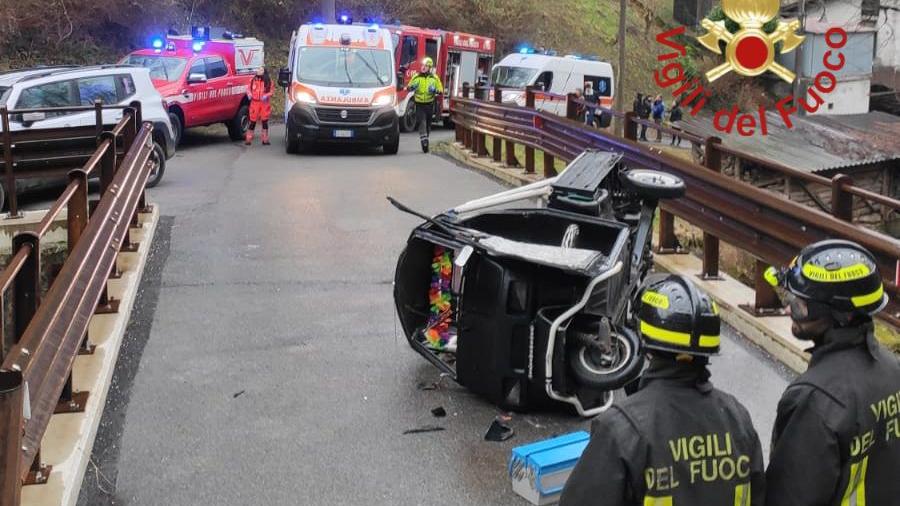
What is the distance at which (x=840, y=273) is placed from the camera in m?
2.92

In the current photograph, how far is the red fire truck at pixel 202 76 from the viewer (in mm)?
20156

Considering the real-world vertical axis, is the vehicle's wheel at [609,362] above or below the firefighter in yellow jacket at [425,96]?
below

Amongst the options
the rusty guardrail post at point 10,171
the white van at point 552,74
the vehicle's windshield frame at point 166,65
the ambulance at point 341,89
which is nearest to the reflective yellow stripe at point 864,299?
the rusty guardrail post at point 10,171

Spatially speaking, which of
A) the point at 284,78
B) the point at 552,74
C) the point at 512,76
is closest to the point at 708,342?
the point at 284,78

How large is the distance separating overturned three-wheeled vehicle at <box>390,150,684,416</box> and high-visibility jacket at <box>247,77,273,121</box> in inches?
603

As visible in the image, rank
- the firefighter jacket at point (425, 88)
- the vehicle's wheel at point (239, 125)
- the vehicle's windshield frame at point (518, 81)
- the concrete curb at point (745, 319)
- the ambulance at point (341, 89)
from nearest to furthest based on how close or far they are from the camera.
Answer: the concrete curb at point (745, 319)
the ambulance at point (341, 89)
the firefighter jacket at point (425, 88)
the vehicle's wheel at point (239, 125)
the vehicle's windshield frame at point (518, 81)

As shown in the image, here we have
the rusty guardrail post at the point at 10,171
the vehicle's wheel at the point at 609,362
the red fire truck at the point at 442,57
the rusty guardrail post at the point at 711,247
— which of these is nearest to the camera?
the vehicle's wheel at the point at 609,362

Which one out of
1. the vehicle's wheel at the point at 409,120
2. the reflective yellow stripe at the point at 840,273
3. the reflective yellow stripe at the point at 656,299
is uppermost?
the reflective yellow stripe at the point at 840,273

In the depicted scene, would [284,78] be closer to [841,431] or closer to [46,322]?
[46,322]

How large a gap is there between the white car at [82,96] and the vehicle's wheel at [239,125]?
6.48 meters

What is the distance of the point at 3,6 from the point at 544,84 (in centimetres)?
1603

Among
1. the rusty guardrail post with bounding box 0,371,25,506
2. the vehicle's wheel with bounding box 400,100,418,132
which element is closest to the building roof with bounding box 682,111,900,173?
the vehicle's wheel with bounding box 400,100,418,132

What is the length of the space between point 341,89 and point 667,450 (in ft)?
56.0

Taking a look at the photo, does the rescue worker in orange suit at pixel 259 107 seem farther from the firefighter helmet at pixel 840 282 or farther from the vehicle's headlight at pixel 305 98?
the firefighter helmet at pixel 840 282
